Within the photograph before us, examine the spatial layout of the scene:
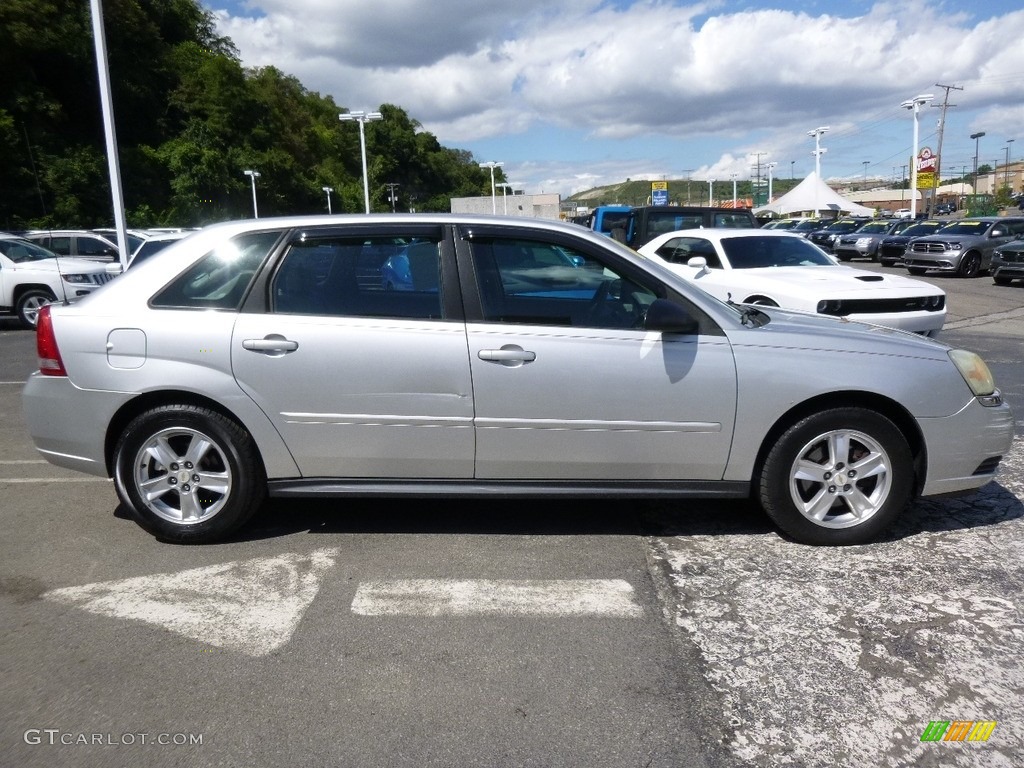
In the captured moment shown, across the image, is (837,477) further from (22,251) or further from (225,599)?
(22,251)

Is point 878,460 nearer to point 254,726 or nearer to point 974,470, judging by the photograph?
point 974,470

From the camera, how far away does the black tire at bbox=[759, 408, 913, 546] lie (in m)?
4.07

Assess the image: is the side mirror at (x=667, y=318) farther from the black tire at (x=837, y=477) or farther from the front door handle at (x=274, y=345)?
the front door handle at (x=274, y=345)

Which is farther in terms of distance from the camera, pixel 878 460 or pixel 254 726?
pixel 878 460

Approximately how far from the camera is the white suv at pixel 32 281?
13766mm

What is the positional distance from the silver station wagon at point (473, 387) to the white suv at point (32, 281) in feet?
35.4

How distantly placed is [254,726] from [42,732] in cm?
70

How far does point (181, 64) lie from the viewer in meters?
55.7

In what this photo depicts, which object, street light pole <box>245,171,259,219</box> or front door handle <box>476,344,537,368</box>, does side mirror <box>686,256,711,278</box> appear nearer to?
front door handle <box>476,344,537,368</box>

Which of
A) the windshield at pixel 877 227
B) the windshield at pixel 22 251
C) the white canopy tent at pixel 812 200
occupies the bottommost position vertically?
the windshield at pixel 22 251

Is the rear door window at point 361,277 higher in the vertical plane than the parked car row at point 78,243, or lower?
lower

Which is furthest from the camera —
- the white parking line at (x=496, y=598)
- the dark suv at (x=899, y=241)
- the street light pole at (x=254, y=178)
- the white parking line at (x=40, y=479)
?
the street light pole at (x=254, y=178)

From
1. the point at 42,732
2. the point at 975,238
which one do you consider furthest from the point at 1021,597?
the point at 975,238

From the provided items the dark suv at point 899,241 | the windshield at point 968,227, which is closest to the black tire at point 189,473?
the windshield at point 968,227
